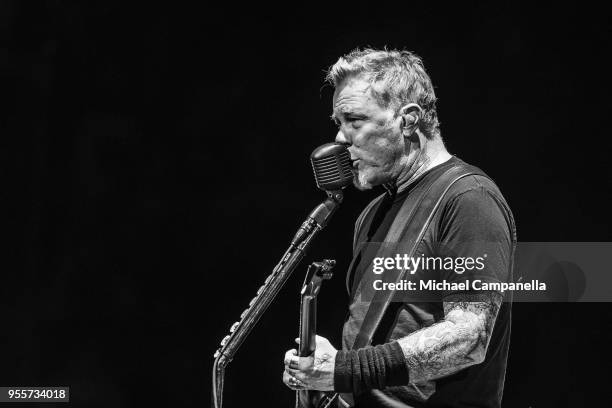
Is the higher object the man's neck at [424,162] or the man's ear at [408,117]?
the man's ear at [408,117]

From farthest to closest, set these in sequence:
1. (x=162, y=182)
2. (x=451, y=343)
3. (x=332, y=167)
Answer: (x=162, y=182)
(x=332, y=167)
(x=451, y=343)

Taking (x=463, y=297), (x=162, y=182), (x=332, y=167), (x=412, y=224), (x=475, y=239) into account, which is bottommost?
(x=463, y=297)

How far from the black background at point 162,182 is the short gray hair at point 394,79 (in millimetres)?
921

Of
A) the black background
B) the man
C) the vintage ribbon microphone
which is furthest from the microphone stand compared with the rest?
the black background

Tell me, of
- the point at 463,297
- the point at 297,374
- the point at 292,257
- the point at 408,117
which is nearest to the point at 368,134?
the point at 408,117

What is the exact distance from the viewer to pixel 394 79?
84.9 inches

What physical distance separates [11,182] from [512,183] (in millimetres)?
1874

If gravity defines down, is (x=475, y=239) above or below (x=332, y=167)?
below

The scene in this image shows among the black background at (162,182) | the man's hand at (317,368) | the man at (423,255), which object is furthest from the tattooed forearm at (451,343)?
the black background at (162,182)

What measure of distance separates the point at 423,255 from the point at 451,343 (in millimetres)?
224

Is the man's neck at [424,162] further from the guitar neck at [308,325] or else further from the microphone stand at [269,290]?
the guitar neck at [308,325]

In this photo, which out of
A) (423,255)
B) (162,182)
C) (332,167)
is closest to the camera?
(423,255)

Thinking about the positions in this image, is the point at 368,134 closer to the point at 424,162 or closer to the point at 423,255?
the point at 424,162

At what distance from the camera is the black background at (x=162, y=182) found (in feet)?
10.4
